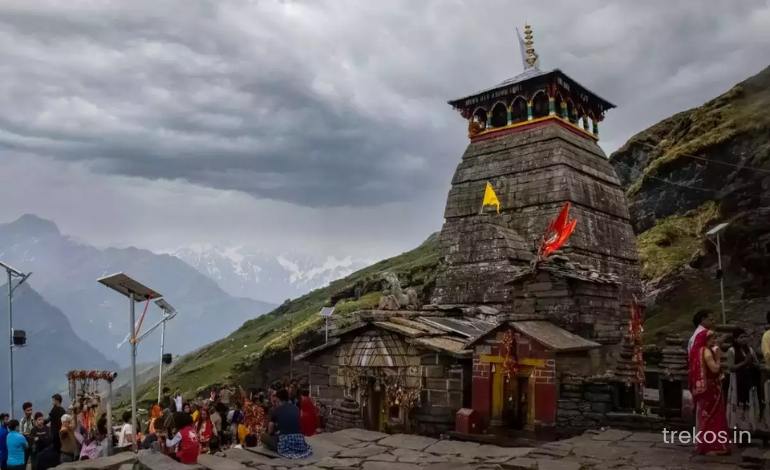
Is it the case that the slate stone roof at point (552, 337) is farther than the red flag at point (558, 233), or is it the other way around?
the red flag at point (558, 233)

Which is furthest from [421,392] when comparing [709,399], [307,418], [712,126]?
[712,126]

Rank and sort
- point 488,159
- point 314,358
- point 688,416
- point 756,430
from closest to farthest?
point 756,430, point 688,416, point 314,358, point 488,159

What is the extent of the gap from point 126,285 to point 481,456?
7.55 metres

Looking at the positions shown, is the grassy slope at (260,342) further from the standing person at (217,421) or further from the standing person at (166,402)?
the standing person at (217,421)

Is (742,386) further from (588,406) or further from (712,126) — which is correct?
(712,126)

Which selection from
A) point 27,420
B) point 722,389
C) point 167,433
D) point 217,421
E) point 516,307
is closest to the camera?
point 722,389

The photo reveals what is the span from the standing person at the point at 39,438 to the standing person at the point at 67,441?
0.28m

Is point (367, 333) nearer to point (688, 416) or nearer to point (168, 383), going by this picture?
point (688, 416)

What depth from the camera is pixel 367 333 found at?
19406mm

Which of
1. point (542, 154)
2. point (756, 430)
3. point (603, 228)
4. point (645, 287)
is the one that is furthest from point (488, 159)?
point (756, 430)

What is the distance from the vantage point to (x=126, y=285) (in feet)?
39.7

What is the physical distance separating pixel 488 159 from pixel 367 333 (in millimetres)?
14379

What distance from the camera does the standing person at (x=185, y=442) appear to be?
375 inches

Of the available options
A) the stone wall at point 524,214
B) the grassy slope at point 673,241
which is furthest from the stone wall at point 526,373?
the grassy slope at point 673,241
